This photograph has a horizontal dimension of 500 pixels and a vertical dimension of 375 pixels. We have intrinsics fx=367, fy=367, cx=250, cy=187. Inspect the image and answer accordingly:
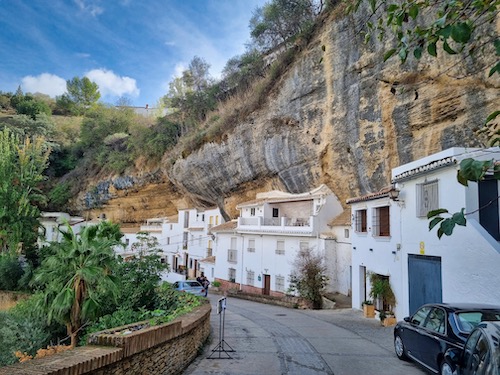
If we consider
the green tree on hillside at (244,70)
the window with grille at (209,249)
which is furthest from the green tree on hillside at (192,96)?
the window with grille at (209,249)

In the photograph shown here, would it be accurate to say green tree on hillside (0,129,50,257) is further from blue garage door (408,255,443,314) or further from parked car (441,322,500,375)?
parked car (441,322,500,375)

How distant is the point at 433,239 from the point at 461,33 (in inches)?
365

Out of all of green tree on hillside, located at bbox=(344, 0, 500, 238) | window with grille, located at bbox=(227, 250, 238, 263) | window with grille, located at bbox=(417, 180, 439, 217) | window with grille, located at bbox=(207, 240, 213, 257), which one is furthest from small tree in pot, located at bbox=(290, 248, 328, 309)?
green tree on hillside, located at bbox=(344, 0, 500, 238)

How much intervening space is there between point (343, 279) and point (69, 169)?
41726 mm

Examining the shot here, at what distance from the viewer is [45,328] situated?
11961 millimetres

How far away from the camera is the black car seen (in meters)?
6.15

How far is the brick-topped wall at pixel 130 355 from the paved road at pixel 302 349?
0.55 meters

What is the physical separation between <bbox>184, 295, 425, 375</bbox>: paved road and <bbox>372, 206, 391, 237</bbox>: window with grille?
3322 mm

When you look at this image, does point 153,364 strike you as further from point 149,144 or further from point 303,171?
point 149,144

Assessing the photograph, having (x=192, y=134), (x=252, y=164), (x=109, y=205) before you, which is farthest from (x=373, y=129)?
(x=109, y=205)

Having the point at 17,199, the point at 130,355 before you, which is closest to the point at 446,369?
the point at 130,355

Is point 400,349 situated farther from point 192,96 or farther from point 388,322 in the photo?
point 192,96

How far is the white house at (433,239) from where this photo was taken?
30.4 feet

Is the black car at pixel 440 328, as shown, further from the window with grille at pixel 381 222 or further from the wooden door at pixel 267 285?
the wooden door at pixel 267 285
